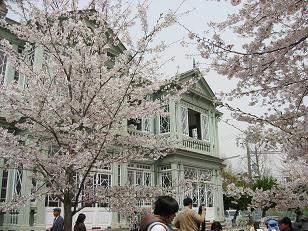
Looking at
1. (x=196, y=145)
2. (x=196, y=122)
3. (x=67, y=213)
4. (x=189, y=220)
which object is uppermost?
(x=196, y=122)

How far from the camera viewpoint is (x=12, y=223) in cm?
1123

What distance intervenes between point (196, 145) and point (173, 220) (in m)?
13.9

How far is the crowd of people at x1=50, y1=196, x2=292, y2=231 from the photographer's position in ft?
8.69

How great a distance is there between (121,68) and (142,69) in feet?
1.97

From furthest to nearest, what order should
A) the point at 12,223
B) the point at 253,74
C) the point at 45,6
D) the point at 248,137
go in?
1. the point at 12,223
2. the point at 45,6
3. the point at 248,137
4. the point at 253,74

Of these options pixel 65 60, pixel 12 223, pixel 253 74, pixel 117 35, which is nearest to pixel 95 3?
pixel 117 35

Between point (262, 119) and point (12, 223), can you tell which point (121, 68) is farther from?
point (12, 223)

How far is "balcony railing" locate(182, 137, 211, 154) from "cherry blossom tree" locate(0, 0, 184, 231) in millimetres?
10656

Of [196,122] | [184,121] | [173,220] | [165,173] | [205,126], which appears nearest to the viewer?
[173,220]

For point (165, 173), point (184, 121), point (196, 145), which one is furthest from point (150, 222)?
point (196, 145)

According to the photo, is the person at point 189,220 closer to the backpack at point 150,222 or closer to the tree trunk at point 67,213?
the tree trunk at point 67,213

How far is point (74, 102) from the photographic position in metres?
6.45

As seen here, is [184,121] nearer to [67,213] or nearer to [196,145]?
[196,145]

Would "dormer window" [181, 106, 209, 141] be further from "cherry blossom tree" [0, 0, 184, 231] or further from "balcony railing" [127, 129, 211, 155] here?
"cherry blossom tree" [0, 0, 184, 231]
